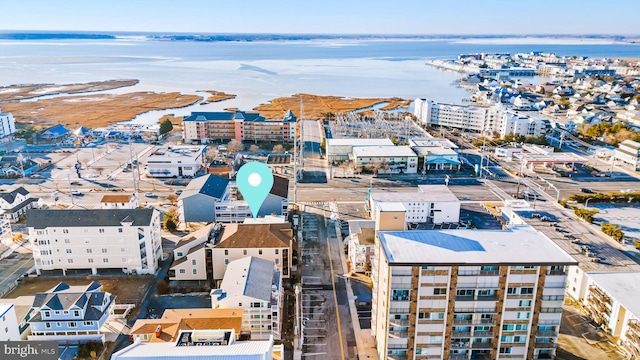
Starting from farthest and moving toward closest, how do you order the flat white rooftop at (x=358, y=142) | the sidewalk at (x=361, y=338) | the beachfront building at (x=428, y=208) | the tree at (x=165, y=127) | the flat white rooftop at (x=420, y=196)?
the tree at (x=165, y=127) → the flat white rooftop at (x=358, y=142) → the beachfront building at (x=428, y=208) → the flat white rooftop at (x=420, y=196) → the sidewalk at (x=361, y=338)

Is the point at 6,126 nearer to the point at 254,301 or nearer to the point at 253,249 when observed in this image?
the point at 253,249

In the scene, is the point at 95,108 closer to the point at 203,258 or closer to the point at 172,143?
the point at 172,143

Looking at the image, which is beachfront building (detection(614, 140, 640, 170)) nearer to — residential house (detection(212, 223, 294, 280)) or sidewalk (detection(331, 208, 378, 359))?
sidewalk (detection(331, 208, 378, 359))

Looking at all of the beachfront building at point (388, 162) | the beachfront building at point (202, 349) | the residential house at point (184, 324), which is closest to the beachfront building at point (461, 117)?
the beachfront building at point (388, 162)

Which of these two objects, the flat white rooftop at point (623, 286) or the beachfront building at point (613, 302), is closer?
the beachfront building at point (613, 302)

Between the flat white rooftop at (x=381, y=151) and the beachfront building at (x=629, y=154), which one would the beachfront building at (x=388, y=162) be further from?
the beachfront building at (x=629, y=154)

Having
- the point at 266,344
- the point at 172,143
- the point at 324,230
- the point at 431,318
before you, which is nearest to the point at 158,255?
the point at 324,230

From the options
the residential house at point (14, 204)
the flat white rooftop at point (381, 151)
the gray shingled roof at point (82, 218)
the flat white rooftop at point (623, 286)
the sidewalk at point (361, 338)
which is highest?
the gray shingled roof at point (82, 218)

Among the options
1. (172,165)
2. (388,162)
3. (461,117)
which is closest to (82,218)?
(172,165)
